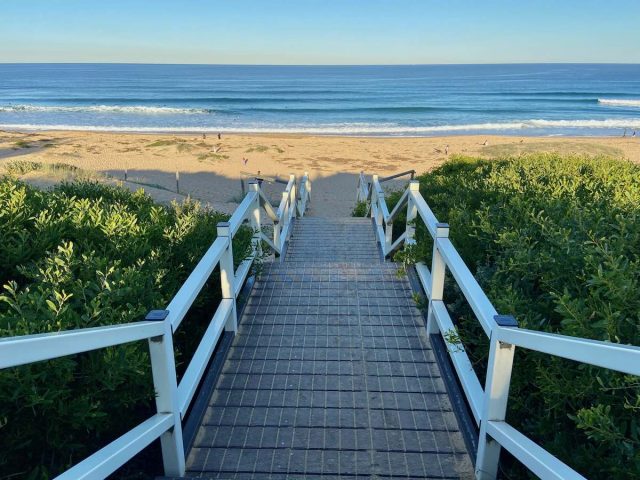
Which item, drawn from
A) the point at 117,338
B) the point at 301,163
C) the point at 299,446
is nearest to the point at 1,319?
the point at 117,338

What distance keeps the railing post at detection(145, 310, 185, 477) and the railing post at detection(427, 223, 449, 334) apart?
204 cm

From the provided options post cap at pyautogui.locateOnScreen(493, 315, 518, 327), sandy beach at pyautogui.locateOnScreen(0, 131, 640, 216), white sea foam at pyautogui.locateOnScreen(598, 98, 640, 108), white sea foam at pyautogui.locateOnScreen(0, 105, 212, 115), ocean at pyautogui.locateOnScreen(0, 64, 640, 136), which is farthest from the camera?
white sea foam at pyautogui.locateOnScreen(598, 98, 640, 108)

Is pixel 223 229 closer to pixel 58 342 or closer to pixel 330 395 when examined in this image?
pixel 330 395

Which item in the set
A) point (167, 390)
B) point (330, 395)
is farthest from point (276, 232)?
point (167, 390)

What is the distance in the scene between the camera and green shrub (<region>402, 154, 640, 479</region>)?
210cm

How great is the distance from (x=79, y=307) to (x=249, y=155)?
24.8m

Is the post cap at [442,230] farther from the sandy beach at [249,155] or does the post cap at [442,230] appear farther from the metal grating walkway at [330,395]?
the sandy beach at [249,155]

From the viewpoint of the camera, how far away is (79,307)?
292cm

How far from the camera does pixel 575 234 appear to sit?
340 cm

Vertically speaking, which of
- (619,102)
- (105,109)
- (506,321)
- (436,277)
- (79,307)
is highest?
(506,321)

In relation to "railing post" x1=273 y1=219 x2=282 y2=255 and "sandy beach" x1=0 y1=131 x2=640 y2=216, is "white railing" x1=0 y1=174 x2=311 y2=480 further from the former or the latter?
"sandy beach" x1=0 y1=131 x2=640 y2=216

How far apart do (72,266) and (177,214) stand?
2.06 meters

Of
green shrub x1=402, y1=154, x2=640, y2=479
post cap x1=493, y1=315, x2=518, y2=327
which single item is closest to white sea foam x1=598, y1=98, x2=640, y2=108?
green shrub x1=402, y1=154, x2=640, y2=479

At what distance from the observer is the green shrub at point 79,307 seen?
2.23 metres
